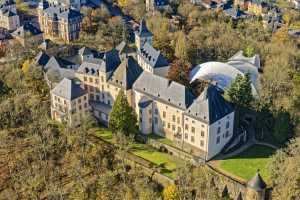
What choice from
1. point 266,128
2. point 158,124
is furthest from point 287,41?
point 158,124

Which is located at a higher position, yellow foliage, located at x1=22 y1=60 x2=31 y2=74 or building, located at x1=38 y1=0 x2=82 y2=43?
building, located at x1=38 y1=0 x2=82 y2=43

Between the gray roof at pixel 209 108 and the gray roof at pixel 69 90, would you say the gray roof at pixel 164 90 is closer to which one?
the gray roof at pixel 209 108

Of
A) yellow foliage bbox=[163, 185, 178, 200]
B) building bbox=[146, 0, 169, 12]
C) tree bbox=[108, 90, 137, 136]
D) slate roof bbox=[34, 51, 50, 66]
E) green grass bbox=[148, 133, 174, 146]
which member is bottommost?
yellow foliage bbox=[163, 185, 178, 200]

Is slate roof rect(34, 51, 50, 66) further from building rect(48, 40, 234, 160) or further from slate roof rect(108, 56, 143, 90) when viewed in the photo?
slate roof rect(108, 56, 143, 90)

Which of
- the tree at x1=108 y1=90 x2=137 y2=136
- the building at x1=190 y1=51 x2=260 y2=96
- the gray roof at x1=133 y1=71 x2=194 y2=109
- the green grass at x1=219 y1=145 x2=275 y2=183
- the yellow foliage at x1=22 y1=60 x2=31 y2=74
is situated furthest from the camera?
the yellow foliage at x1=22 y1=60 x2=31 y2=74

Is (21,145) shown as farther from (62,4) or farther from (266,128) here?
(62,4)

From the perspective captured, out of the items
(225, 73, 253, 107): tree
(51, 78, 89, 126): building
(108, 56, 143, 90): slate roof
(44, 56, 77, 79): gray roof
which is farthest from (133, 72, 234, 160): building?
(44, 56, 77, 79): gray roof

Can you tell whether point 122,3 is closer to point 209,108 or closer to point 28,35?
point 28,35
